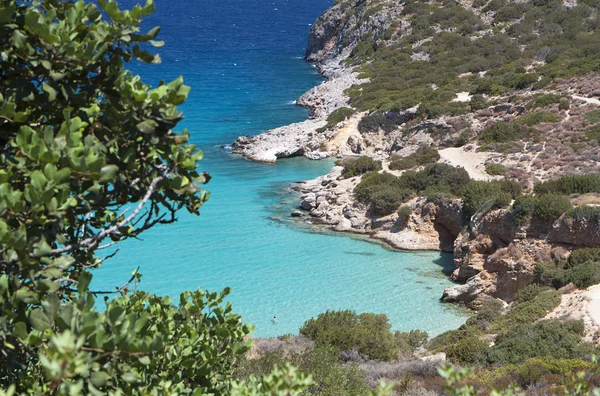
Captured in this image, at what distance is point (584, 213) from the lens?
1988cm

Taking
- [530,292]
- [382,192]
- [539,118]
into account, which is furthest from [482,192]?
[539,118]

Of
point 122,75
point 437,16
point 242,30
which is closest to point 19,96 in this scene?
point 122,75

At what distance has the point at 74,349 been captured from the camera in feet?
9.37

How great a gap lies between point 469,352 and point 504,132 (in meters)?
21.1

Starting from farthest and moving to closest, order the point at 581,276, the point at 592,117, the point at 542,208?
the point at 592,117 → the point at 542,208 → the point at 581,276

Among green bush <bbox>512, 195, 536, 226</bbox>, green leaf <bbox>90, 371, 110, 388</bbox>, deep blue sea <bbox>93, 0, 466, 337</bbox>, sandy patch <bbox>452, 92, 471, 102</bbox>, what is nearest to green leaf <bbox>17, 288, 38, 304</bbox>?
green leaf <bbox>90, 371, 110, 388</bbox>

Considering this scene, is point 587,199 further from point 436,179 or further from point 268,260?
point 268,260

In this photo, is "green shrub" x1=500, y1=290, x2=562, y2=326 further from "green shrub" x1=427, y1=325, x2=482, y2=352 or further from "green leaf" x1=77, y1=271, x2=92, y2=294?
"green leaf" x1=77, y1=271, x2=92, y2=294

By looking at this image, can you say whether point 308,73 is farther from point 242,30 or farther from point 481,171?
point 481,171

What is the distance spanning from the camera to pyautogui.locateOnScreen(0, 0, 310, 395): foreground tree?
339 centimetres

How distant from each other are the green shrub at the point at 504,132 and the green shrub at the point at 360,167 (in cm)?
587

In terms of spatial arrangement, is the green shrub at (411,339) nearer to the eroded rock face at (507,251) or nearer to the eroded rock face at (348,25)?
the eroded rock face at (507,251)

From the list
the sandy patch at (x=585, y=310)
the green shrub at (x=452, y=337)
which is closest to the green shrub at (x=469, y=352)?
the green shrub at (x=452, y=337)

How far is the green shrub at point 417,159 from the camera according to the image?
3231 cm
